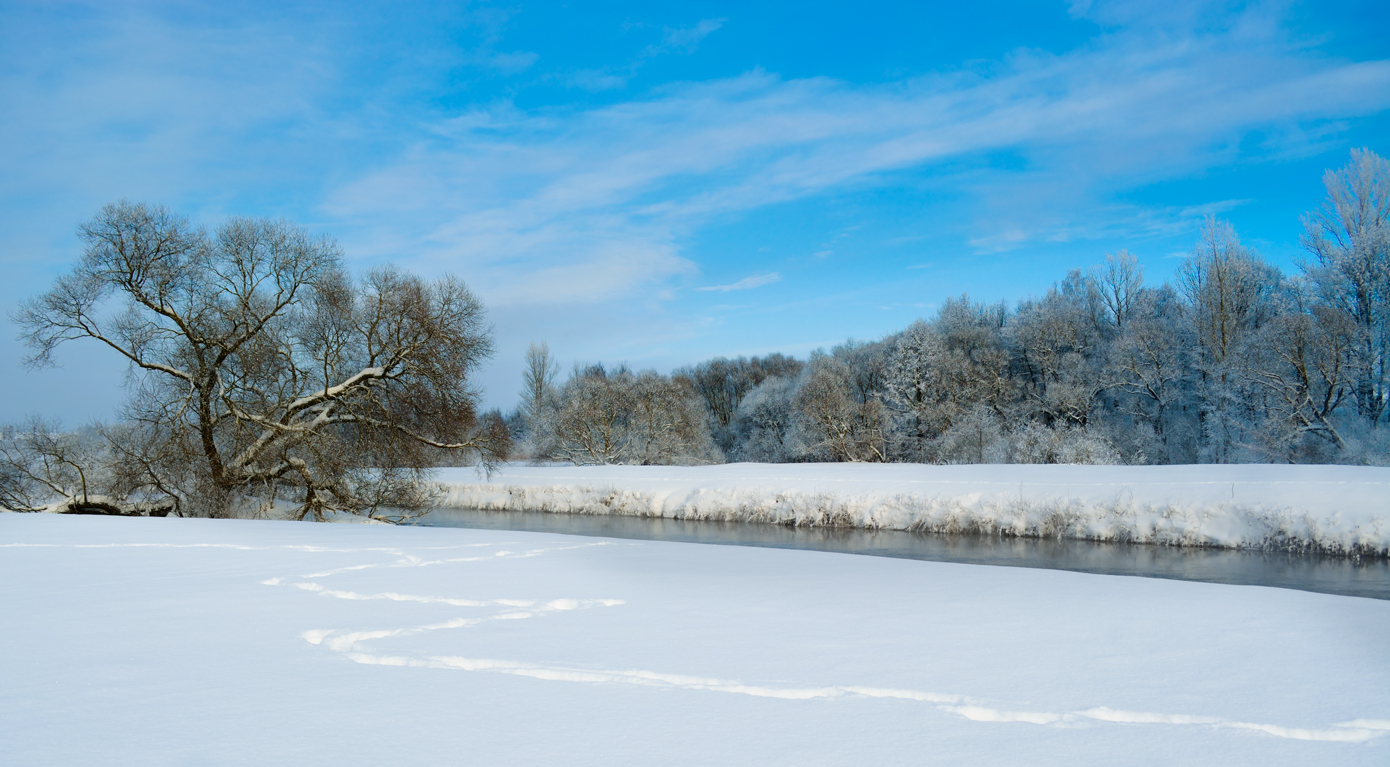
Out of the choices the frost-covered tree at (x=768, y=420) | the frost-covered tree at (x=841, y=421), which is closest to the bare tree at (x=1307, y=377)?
the frost-covered tree at (x=841, y=421)

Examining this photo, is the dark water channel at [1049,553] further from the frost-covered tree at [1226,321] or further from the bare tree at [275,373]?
the frost-covered tree at [1226,321]

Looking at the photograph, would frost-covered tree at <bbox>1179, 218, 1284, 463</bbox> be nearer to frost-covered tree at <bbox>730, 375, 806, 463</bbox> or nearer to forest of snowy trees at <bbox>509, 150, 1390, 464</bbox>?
forest of snowy trees at <bbox>509, 150, 1390, 464</bbox>

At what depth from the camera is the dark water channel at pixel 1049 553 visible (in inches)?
437

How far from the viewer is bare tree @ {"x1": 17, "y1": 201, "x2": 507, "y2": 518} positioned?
1590 cm

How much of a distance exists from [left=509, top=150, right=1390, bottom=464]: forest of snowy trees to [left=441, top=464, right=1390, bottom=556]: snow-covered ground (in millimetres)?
9082

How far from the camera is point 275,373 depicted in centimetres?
1744

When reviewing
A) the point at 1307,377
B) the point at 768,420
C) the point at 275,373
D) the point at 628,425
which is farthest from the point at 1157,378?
the point at 275,373

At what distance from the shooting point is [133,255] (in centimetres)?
1565

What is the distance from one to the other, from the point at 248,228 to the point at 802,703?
1781 centimetres

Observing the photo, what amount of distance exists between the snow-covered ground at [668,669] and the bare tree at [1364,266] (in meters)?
25.4

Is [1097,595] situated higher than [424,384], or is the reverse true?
[424,384]

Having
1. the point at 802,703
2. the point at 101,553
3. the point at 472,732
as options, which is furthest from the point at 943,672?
the point at 101,553

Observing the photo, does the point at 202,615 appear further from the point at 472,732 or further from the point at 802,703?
the point at 802,703


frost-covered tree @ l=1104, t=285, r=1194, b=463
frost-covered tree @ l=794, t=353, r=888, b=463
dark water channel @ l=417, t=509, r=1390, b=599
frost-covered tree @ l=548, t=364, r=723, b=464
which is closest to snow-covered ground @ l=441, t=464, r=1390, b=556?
dark water channel @ l=417, t=509, r=1390, b=599
